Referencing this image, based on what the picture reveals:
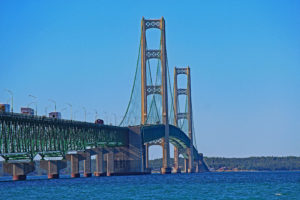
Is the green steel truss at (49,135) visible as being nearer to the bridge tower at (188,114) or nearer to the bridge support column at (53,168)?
the bridge support column at (53,168)

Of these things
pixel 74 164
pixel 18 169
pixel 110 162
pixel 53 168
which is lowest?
pixel 18 169

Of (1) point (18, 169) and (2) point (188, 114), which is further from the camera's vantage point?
(2) point (188, 114)

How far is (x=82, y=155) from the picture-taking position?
4417 inches

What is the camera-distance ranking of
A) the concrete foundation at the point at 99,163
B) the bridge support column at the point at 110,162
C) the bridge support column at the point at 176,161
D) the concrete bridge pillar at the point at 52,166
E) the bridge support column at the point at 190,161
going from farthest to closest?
the bridge support column at the point at 190,161
the bridge support column at the point at 176,161
the bridge support column at the point at 110,162
the concrete foundation at the point at 99,163
the concrete bridge pillar at the point at 52,166

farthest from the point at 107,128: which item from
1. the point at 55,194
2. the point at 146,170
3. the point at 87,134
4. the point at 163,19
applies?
the point at 55,194

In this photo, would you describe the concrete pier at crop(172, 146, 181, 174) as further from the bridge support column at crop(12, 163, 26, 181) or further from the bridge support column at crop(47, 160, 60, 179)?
the bridge support column at crop(12, 163, 26, 181)

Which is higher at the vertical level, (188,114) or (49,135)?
(188,114)

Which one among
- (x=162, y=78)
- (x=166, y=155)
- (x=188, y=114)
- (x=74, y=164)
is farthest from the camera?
(x=188, y=114)

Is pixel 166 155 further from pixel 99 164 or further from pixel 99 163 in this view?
pixel 99 163

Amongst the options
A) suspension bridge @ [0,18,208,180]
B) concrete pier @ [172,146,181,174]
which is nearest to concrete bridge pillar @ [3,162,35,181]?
suspension bridge @ [0,18,208,180]

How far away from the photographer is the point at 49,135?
336 ft

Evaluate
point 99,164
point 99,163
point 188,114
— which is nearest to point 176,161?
point 188,114

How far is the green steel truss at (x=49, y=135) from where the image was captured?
8819 centimetres

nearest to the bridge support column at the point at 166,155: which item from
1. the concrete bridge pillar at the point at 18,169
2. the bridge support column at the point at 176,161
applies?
the bridge support column at the point at 176,161
